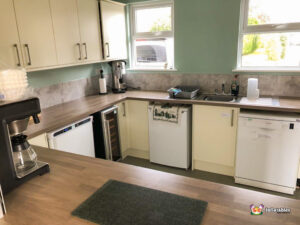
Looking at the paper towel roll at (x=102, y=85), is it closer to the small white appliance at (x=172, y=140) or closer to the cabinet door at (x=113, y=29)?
the cabinet door at (x=113, y=29)

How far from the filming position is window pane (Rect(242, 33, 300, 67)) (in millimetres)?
3016

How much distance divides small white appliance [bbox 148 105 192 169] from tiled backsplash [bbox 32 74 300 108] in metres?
0.68

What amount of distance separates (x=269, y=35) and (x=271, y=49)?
0.58 ft

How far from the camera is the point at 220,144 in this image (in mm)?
2977

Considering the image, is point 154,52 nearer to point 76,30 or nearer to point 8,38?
point 76,30

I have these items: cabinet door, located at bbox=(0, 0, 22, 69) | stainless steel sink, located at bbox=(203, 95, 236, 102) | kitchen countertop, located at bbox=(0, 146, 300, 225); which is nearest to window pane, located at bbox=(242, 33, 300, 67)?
stainless steel sink, located at bbox=(203, 95, 236, 102)

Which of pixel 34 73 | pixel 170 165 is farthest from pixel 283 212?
pixel 34 73

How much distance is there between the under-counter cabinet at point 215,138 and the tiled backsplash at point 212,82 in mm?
623

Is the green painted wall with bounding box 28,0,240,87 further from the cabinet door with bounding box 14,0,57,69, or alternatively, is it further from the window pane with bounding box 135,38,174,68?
the cabinet door with bounding box 14,0,57,69

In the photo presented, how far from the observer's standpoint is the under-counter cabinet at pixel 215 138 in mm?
2857

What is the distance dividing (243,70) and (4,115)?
2879mm

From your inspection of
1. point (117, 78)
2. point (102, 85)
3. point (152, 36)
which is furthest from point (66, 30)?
point (152, 36)

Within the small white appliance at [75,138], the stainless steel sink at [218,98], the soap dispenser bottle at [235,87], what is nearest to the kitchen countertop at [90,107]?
the small white appliance at [75,138]

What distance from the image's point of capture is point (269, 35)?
122 inches
